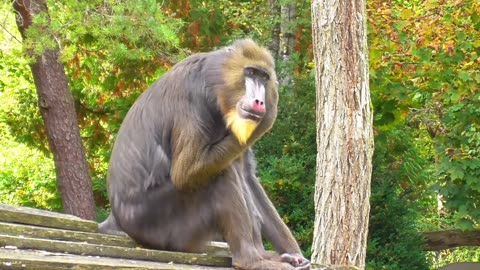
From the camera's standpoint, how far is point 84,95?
15672 millimetres

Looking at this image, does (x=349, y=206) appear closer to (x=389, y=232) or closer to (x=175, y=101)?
(x=175, y=101)

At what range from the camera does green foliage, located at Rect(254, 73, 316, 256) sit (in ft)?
42.3

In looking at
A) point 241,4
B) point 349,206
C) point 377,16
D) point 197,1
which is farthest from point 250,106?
point 241,4

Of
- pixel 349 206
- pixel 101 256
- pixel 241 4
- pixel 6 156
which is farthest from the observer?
pixel 6 156

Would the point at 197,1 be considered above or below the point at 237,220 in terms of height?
above

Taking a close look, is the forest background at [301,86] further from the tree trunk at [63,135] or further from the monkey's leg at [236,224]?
the monkey's leg at [236,224]

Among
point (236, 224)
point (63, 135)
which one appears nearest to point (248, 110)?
point (236, 224)

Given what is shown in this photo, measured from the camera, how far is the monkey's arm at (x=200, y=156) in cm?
532

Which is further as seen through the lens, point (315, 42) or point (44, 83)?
point (44, 83)

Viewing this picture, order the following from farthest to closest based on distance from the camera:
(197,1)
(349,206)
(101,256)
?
(197,1), (349,206), (101,256)

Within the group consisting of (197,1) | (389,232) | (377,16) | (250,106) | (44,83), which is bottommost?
(389,232)

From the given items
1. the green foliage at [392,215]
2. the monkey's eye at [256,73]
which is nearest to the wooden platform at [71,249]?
the monkey's eye at [256,73]

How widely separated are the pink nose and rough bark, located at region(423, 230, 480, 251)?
10.1 metres

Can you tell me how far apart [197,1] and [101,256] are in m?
10.9
